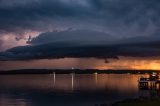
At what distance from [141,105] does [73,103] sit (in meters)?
37.7

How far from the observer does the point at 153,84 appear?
10875 cm

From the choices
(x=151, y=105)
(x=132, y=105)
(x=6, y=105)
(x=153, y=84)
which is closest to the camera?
(x=151, y=105)

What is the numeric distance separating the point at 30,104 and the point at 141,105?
4080 centimetres

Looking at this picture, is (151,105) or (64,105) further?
(64,105)

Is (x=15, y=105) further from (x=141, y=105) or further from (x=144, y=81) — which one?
(x=144, y=81)

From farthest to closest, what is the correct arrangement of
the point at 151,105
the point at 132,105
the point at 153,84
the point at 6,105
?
the point at 153,84
the point at 6,105
the point at 132,105
the point at 151,105

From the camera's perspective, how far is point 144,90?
113 metres

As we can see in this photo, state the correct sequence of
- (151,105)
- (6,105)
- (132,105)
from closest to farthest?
(151,105) → (132,105) → (6,105)

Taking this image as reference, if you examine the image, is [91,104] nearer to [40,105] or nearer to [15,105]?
[40,105]

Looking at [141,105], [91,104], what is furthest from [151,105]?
[91,104]

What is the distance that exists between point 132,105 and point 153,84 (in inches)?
2433

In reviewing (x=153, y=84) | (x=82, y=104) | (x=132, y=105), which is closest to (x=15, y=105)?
(x=82, y=104)

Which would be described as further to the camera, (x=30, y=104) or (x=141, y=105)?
(x=30, y=104)

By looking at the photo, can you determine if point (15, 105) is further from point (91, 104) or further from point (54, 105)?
point (91, 104)
